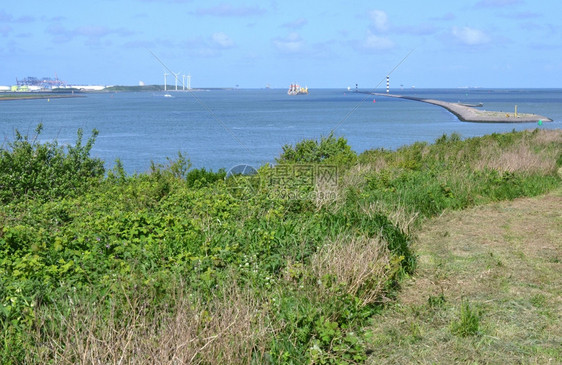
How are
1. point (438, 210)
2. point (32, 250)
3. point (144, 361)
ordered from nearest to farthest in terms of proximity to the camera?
1. point (144, 361)
2. point (32, 250)
3. point (438, 210)

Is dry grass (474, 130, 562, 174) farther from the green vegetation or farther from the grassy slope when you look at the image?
the grassy slope

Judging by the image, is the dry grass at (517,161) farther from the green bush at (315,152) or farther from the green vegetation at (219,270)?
the green bush at (315,152)

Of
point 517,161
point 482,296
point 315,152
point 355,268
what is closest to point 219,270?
point 355,268

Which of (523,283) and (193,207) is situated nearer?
(523,283)

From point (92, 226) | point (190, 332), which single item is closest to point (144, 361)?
point (190, 332)

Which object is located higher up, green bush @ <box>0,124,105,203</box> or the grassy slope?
green bush @ <box>0,124,105,203</box>

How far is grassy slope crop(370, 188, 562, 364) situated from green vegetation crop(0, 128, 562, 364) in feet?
0.48

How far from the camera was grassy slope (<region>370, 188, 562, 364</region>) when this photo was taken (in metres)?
4.61

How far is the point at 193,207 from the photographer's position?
316 inches

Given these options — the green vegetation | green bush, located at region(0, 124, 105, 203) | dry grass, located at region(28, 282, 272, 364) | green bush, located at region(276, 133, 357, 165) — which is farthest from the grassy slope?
green bush, located at region(0, 124, 105, 203)

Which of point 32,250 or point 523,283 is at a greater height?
point 32,250

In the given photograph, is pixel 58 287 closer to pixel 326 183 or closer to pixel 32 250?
pixel 32 250

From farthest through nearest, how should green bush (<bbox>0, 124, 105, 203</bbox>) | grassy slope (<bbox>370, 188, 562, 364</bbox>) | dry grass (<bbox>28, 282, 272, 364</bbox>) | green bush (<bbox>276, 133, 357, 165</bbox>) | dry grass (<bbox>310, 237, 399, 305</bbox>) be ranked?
1. green bush (<bbox>276, 133, 357, 165</bbox>)
2. green bush (<bbox>0, 124, 105, 203</bbox>)
3. dry grass (<bbox>310, 237, 399, 305</bbox>)
4. grassy slope (<bbox>370, 188, 562, 364</bbox>)
5. dry grass (<bbox>28, 282, 272, 364</bbox>)

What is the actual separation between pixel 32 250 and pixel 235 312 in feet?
8.52
